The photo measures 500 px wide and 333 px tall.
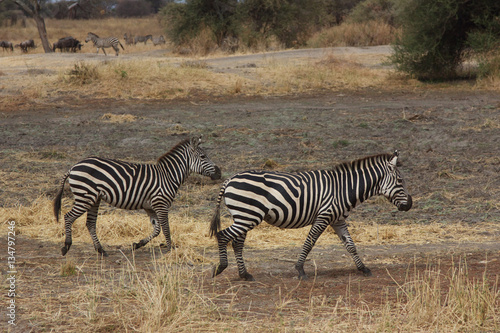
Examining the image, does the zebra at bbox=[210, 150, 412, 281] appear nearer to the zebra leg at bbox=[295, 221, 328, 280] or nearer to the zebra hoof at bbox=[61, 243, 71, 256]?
the zebra leg at bbox=[295, 221, 328, 280]

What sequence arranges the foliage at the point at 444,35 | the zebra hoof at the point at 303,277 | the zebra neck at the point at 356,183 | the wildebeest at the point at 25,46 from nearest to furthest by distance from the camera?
the zebra hoof at the point at 303,277 → the zebra neck at the point at 356,183 → the foliage at the point at 444,35 → the wildebeest at the point at 25,46

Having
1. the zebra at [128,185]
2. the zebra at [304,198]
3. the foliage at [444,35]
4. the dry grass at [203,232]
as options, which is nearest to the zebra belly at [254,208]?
the zebra at [304,198]

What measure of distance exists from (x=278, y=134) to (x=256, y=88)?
5642mm

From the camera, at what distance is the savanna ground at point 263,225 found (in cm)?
464

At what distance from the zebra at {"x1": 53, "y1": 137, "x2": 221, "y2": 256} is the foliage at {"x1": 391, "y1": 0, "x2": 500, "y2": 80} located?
14560 millimetres

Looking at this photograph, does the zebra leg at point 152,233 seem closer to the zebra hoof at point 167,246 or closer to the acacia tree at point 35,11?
the zebra hoof at point 167,246

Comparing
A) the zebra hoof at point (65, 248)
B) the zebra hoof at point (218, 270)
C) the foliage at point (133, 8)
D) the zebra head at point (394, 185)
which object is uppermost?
the foliage at point (133, 8)

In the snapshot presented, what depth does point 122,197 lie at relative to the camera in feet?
23.1

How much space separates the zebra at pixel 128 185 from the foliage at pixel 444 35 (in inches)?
573

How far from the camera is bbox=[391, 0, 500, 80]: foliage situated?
19500 millimetres

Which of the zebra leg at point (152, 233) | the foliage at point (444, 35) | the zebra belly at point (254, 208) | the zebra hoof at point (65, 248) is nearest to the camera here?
the zebra belly at point (254, 208)

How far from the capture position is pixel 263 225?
8422 millimetres

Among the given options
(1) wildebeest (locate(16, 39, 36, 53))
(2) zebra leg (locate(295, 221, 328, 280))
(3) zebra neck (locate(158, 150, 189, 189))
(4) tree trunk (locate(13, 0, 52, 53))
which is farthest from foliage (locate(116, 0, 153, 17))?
(2) zebra leg (locate(295, 221, 328, 280))

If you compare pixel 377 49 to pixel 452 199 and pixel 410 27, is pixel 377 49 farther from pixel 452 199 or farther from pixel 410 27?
pixel 452 199
